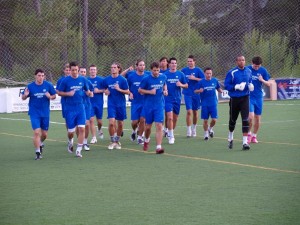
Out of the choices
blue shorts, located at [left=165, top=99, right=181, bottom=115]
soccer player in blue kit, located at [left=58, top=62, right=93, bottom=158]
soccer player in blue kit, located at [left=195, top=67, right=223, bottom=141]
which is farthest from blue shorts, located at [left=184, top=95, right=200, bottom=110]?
soccer player in blue kit, located at [left=58, top=62, right=93, bottom=158]

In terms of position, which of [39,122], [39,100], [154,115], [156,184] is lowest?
[156,184]

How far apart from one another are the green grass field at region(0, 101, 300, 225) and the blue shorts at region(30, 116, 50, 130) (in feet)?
2.27

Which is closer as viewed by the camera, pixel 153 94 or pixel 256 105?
pixel 153 94

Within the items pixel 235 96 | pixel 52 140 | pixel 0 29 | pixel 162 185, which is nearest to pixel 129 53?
pixel 0 29

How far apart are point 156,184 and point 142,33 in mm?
25483

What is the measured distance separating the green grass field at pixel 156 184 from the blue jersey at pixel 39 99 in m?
0.98

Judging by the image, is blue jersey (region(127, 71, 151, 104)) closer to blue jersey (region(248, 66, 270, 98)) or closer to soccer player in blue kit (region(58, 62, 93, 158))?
blue jersey (region(248, 66, 270, 98))

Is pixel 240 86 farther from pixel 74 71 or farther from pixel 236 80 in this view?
pixel 74 71

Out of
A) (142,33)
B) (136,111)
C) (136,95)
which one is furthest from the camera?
(142,33)

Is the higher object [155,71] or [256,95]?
[155,71]

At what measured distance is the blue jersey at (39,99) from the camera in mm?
17000

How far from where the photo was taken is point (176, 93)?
2061cm

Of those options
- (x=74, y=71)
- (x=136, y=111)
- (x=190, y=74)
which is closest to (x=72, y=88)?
(x=74, y=71)

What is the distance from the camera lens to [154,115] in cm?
1738
